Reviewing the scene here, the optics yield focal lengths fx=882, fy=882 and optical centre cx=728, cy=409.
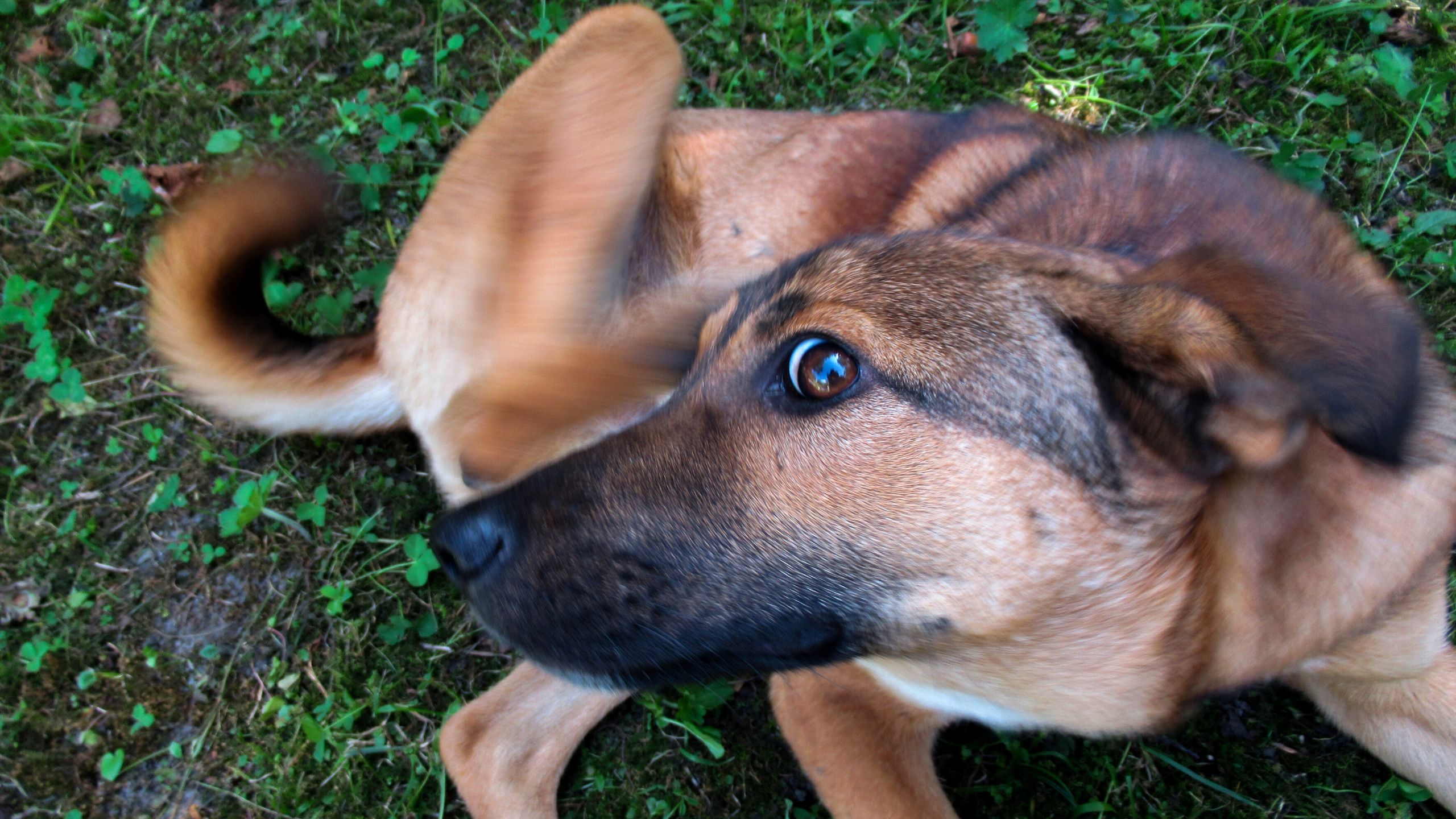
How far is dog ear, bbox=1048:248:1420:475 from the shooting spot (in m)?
1.38

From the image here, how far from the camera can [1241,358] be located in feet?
4.80

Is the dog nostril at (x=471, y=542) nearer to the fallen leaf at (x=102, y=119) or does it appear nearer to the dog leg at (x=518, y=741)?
the dog leg at (x=518, y=741)

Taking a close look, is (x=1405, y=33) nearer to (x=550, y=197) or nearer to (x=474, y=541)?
(x=550, y=197)

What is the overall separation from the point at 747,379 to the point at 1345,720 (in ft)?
7.06

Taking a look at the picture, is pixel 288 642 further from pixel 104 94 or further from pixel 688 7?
pixel 688 7

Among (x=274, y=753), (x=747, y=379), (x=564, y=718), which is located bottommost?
(x=274, y=753)

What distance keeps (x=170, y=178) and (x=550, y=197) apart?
79.2 inches

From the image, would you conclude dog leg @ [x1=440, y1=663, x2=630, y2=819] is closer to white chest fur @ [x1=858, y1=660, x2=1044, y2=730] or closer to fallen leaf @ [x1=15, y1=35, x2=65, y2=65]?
white chest fur @ [x1=858, y1=660, x2=1044, y2=730]

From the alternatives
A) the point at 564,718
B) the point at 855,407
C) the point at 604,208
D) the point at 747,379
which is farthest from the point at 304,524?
the point at 855,407

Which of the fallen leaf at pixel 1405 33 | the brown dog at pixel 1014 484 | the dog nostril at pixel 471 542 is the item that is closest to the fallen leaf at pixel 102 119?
the brown dog at pixel 1014 484

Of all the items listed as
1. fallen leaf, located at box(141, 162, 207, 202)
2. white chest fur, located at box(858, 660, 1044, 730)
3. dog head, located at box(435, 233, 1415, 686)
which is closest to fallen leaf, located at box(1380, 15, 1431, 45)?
dog head, located at box(435, 233, 1415, 686)

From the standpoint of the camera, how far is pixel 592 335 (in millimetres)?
2807

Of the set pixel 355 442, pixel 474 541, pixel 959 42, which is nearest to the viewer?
pixel 474 541

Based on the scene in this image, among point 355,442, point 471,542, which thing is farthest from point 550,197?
point 471,542
